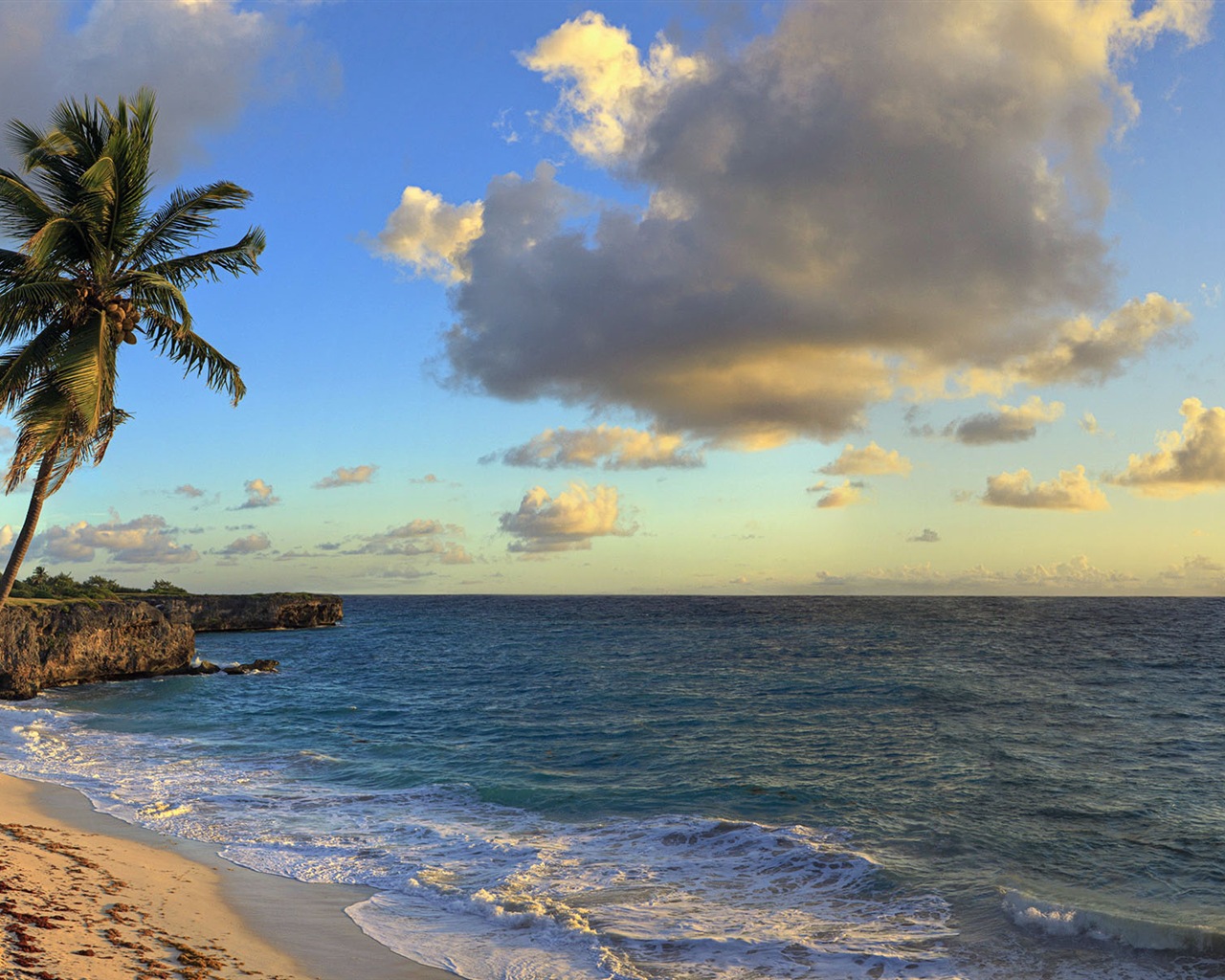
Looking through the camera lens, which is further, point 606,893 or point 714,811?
point 714,811

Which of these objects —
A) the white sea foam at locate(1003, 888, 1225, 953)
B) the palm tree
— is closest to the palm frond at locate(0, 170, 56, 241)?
the palm tree

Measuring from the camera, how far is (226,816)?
18.9 m

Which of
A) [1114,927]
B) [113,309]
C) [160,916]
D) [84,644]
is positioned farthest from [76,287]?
[84,644]

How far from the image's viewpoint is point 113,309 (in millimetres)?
17000

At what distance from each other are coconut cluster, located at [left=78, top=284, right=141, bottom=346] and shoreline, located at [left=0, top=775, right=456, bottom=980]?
1003cm

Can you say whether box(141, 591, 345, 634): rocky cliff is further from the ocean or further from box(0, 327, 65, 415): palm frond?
box(0, 327, 65, 415): palm frond

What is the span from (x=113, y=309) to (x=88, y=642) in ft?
124

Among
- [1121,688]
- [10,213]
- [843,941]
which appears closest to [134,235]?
[10,213]

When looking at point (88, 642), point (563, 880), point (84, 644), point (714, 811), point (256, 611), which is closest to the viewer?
point (563, 880)

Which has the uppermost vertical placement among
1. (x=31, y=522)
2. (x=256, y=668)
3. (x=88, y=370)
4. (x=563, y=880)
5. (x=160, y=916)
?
(x=88, y=370)

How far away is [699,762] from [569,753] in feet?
15.7

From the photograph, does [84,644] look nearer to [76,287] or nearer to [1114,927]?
[76,287]

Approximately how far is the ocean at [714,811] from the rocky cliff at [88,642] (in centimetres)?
281

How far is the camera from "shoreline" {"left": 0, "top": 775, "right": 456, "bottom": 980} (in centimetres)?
948
